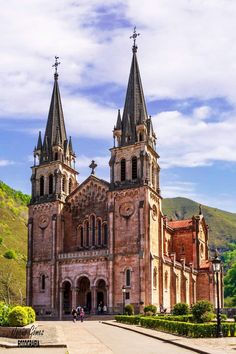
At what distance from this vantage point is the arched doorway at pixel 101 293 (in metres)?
64.8

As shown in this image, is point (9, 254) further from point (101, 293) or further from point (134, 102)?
point (134, 102)

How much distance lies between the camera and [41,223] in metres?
70.8

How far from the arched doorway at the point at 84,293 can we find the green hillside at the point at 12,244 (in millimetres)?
32335

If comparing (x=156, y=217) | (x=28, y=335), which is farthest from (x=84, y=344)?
(x=156, y=217)

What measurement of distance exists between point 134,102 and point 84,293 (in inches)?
1039

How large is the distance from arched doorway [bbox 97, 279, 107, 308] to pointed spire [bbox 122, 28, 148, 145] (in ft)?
61.2

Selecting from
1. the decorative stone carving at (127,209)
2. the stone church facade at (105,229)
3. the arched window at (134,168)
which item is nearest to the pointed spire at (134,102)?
the stone church facade at (105,229)

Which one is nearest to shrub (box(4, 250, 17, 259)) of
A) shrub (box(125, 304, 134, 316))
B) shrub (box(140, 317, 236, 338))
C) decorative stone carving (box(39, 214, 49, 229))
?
decorative stone carving (box(39, 214, 49, 229))

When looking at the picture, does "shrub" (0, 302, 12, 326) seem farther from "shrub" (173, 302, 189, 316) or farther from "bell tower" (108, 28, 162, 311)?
"bell tower" (108, 28, 162, 311)

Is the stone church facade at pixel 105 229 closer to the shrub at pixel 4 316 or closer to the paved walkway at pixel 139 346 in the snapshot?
the shrub at pixel 4 316

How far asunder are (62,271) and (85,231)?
648cm

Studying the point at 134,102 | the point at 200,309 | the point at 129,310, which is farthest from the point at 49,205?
the point at 200,309

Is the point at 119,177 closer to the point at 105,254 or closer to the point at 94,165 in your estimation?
the point at 94,165

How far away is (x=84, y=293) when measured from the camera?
219 ft
